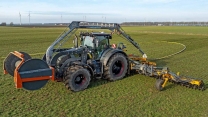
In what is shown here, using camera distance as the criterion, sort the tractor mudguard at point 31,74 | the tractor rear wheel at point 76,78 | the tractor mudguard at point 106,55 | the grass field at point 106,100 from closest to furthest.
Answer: the grass field at point 106,100 → the tractor mudguard at point 31,74 → the tractor rear wheel at point 76,78 → the tractor mudguard at point 106,55

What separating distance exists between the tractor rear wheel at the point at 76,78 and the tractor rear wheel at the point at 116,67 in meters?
1.27

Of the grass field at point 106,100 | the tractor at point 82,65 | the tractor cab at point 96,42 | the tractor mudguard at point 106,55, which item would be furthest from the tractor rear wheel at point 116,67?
the tractor cab at point 96,42

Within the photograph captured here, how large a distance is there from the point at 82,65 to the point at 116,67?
2177mm

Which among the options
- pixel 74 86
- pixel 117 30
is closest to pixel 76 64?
pixel 74 86

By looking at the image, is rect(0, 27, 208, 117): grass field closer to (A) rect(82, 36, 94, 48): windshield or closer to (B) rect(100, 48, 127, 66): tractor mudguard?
(B) rect(100, 48, 127, 66): tractor mudguard

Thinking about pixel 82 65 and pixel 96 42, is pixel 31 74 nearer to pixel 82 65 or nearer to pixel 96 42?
pixel 82 65

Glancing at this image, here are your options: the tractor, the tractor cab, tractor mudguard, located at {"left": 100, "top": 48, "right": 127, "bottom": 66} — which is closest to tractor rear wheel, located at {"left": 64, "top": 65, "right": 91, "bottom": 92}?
the tractor

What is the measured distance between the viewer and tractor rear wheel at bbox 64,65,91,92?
27.9 ft

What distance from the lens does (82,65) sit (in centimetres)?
901

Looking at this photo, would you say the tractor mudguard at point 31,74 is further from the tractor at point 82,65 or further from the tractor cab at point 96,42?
the tractor cab at point 96,42

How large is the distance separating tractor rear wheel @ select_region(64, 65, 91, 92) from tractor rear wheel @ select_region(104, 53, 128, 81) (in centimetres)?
127

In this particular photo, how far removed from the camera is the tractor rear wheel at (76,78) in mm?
8491

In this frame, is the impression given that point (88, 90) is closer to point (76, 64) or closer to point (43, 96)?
point (76, 64)

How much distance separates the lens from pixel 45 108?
7.16 meters
